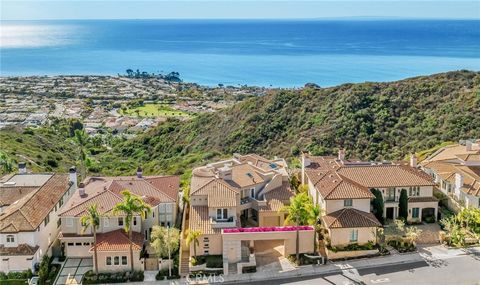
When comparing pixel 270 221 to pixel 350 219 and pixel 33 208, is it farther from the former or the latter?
pixel 33 208

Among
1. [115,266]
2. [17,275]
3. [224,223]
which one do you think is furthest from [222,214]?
[17,275]

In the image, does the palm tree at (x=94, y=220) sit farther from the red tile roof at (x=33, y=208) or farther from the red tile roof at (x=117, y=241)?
the red tile roof at (x=33, y=208)

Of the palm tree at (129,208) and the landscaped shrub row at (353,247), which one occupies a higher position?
the palm tree at (129,208)

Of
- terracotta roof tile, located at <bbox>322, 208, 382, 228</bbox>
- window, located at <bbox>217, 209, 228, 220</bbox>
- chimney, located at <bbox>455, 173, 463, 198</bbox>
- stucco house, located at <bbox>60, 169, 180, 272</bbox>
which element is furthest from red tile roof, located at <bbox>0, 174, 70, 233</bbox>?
chimney, located at <bbox>455, 173, 463, 198</bbox>

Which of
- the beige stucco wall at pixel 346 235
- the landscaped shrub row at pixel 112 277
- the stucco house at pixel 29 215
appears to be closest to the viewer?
the landscaped shrub row at pixel 112 277

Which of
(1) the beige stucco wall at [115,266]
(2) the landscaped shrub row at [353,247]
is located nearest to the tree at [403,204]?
(2) the landscaped shrub row at [353,247]

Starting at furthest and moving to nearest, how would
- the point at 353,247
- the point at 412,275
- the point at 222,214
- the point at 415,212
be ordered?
the point at 415,212 → the point at 222,214 → the point at 353,247 → the point at 412,275

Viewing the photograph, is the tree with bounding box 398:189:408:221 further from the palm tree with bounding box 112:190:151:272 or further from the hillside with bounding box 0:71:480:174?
the hillside with bounding box 0:71:480:174

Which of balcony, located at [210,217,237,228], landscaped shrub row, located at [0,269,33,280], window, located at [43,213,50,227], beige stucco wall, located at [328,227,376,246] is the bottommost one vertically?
landscaped shrub row, located at [0,269,33,280]
